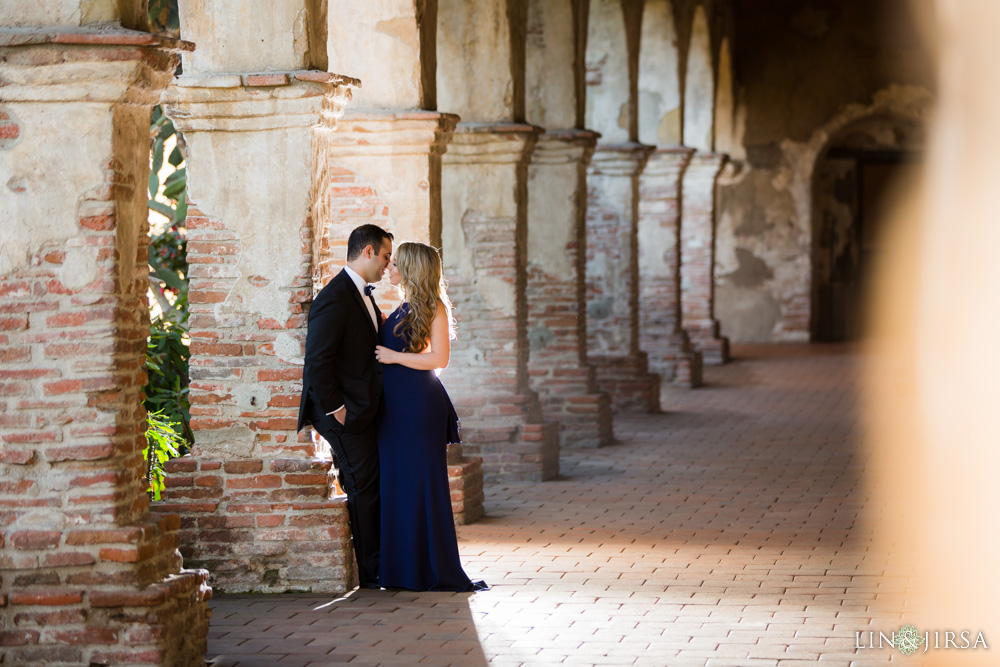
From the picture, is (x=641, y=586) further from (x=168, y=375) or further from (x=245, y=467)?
(x=168, y=375)

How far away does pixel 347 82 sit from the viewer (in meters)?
6.64

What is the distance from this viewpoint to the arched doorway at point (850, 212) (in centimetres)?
2358

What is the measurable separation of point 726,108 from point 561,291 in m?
11.9

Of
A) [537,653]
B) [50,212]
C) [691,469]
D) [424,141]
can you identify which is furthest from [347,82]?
[691,469]

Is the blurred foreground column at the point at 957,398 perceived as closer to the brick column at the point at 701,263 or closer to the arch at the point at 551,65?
the arch at the point at 551,65

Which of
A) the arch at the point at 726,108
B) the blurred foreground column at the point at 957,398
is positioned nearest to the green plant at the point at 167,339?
the blurred foreground column at the point at 957,398

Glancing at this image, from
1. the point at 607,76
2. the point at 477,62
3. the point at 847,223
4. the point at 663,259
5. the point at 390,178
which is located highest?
the point at 607,76

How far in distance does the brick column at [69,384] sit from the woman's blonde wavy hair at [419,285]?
1751 mm

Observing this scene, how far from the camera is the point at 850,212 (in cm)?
2370

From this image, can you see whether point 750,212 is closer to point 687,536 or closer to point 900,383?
point 900,383

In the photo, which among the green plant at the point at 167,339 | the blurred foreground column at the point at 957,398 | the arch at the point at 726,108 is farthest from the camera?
the arch at the point at 726,108

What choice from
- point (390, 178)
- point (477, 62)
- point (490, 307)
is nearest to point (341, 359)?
point (390, 178)

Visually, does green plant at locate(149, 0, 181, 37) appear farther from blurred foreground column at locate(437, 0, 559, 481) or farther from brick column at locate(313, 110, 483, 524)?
brick column at locate(313, 110, 483, 524)

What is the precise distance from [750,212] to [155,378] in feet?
48.7
